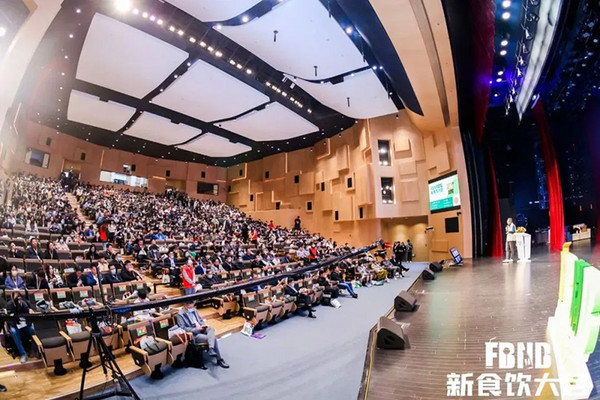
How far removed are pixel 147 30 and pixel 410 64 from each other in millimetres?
7410

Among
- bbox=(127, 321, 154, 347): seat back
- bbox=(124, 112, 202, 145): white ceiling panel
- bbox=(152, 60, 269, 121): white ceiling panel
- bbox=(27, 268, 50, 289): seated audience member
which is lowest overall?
bbox=(127, 321, 154, 347): seat back

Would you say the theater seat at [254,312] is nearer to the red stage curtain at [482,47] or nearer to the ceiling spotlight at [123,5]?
the red stage curtain at [482,47]

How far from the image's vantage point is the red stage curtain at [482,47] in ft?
18.1

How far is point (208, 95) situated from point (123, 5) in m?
5.17

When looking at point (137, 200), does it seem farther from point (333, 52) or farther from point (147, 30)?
point (333, 52)

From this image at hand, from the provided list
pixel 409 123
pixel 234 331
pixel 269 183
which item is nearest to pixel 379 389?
pixel 234 331

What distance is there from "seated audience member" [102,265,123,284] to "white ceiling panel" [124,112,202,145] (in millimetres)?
10793

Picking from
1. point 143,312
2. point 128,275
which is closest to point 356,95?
point 128,275

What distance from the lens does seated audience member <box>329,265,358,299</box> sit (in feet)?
26.8

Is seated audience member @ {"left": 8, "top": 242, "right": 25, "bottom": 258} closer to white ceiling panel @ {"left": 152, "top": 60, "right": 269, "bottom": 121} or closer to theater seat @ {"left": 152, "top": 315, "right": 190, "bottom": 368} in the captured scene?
theater seat @ {"left": 152, "top": 315, "right": 190, "bottom": 368}

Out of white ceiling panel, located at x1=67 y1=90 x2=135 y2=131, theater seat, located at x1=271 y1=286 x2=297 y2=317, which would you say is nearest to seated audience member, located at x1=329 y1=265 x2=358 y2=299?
theater seat, located at x1=271 y1=286 x2=297 y2=317

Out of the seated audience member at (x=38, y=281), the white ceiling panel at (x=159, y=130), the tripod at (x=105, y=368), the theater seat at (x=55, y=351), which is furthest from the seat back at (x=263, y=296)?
the white ceiling panel at (x=159, y=130)

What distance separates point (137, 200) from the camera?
60.7 ft

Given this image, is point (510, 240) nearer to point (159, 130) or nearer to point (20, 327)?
point (20, 327)
